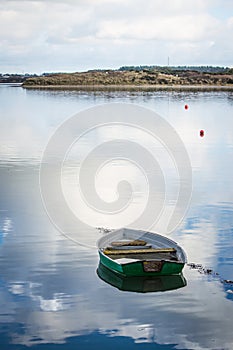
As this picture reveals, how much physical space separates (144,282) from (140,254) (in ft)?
5.88

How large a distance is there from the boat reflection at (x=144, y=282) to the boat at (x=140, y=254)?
17 centimetres

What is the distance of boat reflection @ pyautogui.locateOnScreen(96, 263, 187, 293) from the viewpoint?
Answer: 19688 mm

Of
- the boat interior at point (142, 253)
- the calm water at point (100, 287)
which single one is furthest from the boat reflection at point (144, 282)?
the boat interior at point (142, 253)

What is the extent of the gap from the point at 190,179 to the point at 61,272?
17.3m

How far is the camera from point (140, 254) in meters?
21.8

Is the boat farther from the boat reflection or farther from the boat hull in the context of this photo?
the boat reflection

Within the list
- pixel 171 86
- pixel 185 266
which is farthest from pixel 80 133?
pixel 171 86

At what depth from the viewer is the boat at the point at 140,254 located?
20.1 m

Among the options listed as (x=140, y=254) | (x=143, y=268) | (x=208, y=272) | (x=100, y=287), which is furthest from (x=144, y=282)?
(x=208, y=272)

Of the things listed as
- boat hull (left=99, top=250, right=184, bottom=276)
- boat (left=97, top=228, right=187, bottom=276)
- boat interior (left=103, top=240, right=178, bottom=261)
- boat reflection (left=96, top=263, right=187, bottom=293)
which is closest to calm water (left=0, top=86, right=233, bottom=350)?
boat reflection (left=96, top=263, right=187, bottom=293)

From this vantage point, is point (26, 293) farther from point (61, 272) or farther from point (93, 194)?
point (93, 194)

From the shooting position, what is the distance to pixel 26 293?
19.1 meters

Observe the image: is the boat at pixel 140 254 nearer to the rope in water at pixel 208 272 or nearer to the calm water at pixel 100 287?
the calm water at pixel 100 287

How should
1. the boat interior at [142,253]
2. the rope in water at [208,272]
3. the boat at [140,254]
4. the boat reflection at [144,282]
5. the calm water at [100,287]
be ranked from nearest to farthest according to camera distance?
the calm water at [100,287] < the boat reflection at [144,282] < the rope in water at [208,272] < the boat at [140,254] < the boat interior at [142,253]
